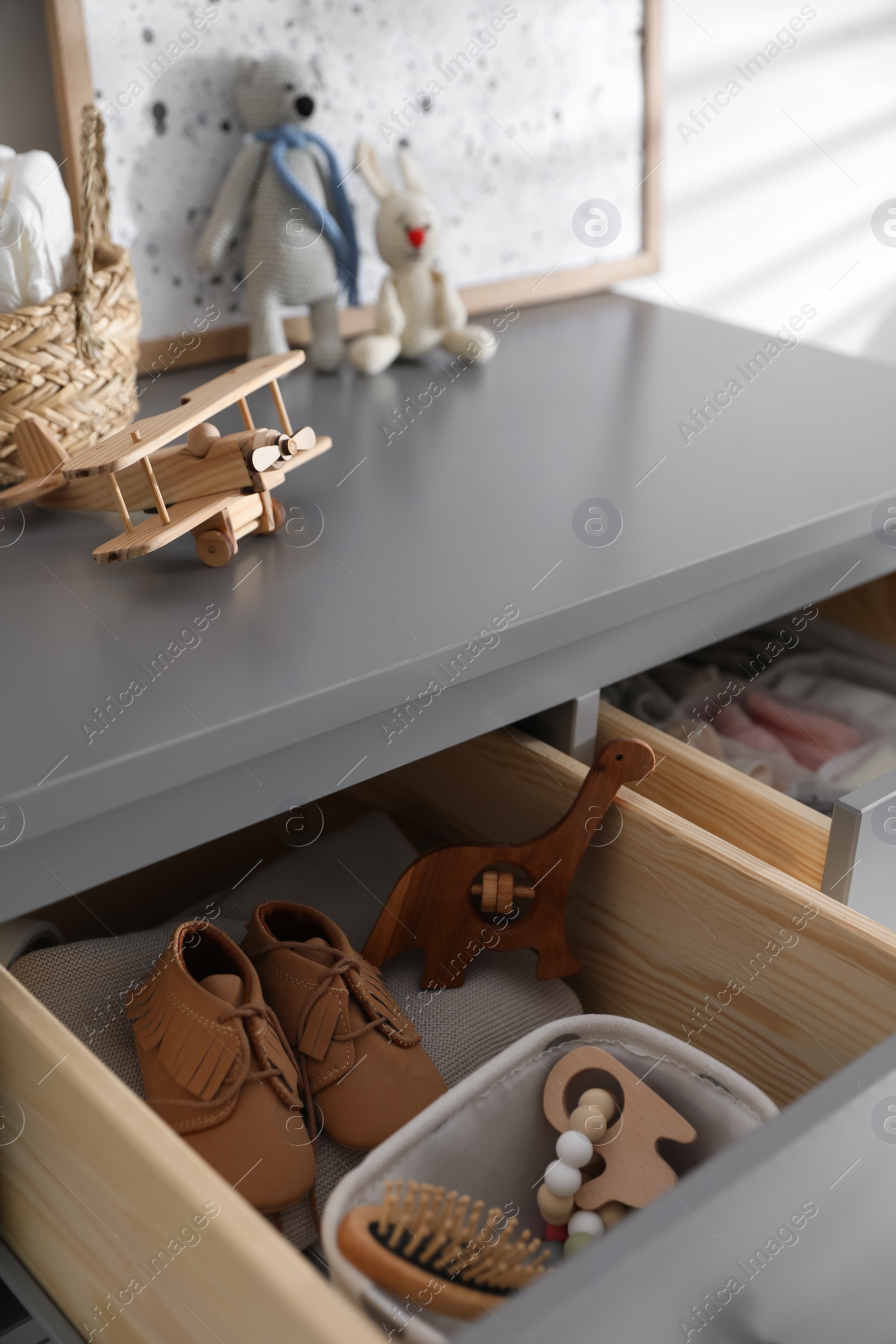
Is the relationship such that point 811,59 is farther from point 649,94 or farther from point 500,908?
point 500,908

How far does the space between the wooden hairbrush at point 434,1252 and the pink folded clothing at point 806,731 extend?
2.09 ft

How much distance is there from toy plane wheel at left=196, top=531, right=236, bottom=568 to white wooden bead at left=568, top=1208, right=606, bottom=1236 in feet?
1.58

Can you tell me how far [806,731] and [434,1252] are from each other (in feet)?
2.36

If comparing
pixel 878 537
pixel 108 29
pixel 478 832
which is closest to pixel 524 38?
pixel 108 29

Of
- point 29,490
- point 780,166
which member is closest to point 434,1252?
point 29,490

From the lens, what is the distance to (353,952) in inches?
30.3

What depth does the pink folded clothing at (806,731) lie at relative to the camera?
1088mm

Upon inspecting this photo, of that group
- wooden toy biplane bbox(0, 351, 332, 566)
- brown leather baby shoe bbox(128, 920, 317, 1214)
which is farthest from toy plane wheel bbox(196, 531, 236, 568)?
brown leather baby shoe bbox(128, 920, 317, 1214)

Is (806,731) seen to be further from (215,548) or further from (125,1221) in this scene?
(125,1221)

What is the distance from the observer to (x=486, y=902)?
2.63 feet

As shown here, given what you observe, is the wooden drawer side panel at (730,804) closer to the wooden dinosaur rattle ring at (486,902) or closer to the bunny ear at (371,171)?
the wooden dinosaur rattle ring at (486,902)

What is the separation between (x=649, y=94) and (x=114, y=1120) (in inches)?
56.8

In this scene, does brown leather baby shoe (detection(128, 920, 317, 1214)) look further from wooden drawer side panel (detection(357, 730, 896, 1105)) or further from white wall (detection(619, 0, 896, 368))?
white wall (detection(619, 0, 896, 368))

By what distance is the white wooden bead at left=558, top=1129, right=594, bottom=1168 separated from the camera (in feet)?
2.13
